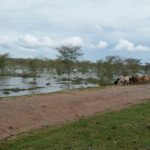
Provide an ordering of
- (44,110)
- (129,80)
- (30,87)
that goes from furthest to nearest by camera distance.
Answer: (30,87)
(129,80)
(44,110)

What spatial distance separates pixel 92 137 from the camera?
734 cm

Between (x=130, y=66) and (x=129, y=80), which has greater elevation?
(x=130, y=66)

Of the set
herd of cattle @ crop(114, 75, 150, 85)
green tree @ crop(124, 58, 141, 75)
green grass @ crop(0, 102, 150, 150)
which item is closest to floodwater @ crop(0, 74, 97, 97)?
herd of cattle @ crop(114, 75, 150, 85)

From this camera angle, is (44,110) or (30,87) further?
(30,87)

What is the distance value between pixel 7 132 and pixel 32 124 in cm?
105

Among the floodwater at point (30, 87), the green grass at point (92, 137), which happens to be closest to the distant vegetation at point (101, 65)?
the floodwater at point (30, 87)

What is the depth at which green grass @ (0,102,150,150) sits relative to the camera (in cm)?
670

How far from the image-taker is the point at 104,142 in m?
6.95

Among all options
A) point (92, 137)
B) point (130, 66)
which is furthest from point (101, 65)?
point (92, 137)

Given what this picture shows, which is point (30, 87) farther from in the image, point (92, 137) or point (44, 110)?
point (92, 137)

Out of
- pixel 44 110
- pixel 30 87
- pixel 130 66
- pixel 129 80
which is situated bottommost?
pixel 30 87

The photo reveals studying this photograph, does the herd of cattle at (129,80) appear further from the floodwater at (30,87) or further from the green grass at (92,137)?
the green grass at (92,137)

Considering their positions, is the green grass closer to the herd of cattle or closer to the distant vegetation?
the herd of cattle

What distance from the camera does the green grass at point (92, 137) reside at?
6.70m
